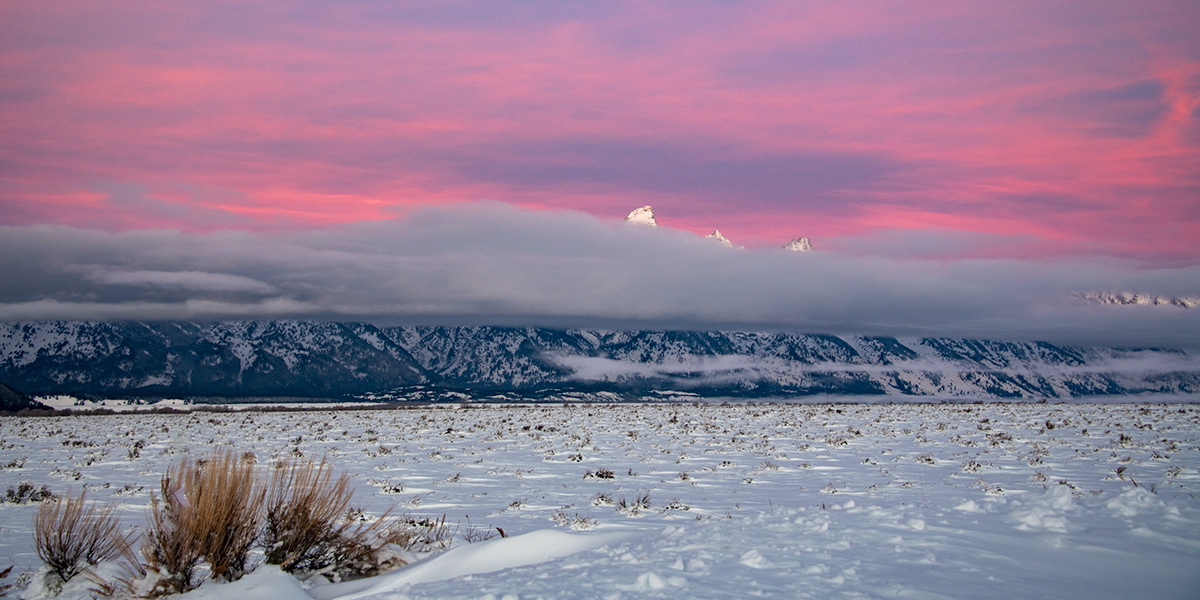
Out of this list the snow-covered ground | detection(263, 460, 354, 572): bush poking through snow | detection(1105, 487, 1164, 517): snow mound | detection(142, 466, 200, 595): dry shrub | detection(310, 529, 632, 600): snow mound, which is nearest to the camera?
the snow-covered ground

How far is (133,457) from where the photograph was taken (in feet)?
76.5

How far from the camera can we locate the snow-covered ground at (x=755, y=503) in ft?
23.2

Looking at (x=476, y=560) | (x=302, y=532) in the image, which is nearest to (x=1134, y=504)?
(x=476, y=560)

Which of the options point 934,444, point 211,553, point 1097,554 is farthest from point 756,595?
point 934,444

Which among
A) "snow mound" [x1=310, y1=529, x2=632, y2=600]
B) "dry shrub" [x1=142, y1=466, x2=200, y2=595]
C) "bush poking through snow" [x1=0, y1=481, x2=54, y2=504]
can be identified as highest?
"dry shrub" [x1=142, y1=466, x2=200, y2=595]

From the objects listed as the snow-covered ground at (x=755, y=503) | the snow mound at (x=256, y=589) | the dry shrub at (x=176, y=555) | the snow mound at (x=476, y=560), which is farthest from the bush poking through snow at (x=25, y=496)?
the snow mound at (x=476, y=560)

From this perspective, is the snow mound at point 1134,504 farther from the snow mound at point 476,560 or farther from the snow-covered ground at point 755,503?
the snow mound at point 476,560

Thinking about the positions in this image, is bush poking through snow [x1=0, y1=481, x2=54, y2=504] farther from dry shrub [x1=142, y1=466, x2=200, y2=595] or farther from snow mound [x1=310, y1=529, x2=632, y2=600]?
→ snow mound [x1=310, y1=529, x2=632, y2=600]

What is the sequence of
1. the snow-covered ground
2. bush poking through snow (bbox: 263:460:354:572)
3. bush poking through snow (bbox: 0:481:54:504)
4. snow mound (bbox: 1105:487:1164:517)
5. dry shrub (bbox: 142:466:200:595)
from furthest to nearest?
bush poking through snow (bbox: 0:481:54:504), snow mound (bbox: 1105:487:1164:517), bush poking through snow (bbox: 263:460:354:572), dry shrub (bbox: 142:466:200:595), the snow-covered ground

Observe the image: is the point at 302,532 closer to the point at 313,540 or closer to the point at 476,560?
the point at 313,540

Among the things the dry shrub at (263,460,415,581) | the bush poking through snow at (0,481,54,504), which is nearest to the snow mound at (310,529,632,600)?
the dry shrub at (263,460,415,581)

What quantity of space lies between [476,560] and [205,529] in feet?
9.66

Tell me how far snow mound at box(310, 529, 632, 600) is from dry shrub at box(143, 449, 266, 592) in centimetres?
100

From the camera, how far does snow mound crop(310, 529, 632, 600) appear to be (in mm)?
7848
